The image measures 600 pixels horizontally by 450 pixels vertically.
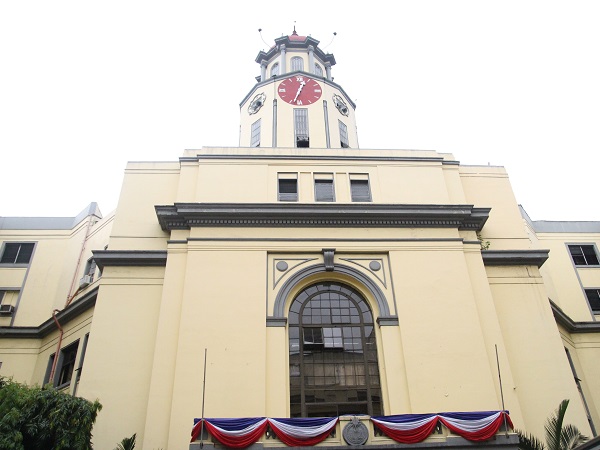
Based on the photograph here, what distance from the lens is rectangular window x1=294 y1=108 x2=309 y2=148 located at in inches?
1361

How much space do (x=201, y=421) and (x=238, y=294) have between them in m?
5.66

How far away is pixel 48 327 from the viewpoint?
95.3ft

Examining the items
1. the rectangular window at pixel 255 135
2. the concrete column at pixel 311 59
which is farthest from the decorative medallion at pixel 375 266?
the concrete column at pixel 311 59

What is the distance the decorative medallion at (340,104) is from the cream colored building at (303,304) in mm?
9807

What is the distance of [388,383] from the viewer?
21.5 meters

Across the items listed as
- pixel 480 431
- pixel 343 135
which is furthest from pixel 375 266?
pixel 343 135

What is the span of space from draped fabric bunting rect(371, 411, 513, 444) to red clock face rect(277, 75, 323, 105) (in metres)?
22.7

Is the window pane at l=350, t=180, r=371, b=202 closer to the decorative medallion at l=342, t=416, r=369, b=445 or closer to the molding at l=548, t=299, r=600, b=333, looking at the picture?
the decorative medallion at l=342, t=416, r=369, b=445

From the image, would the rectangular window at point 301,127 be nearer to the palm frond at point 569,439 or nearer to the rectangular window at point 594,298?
the rectangular window at point 594,298

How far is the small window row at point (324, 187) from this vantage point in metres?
26.9

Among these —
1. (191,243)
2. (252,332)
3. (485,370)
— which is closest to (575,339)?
(485,370)

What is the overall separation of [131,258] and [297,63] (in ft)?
73.0

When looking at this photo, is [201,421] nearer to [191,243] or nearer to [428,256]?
[191,243]

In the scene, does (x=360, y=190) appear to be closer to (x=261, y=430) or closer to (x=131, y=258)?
(x=131, y=258)
